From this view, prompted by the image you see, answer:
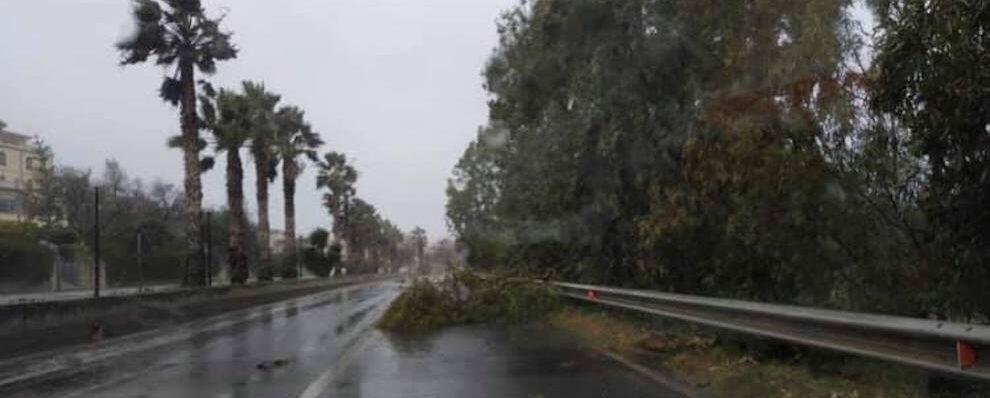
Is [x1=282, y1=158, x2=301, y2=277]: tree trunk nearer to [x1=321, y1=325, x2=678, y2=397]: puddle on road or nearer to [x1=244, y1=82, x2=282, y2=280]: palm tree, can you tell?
[x1=244, y1=82, x2=282, y2=280]: palm tree

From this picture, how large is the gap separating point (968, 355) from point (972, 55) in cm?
264

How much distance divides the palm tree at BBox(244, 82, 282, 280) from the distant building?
138 ft

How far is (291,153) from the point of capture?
6900 centimetres

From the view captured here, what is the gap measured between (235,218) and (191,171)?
10.3 meters

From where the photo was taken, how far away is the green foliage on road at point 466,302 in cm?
2209

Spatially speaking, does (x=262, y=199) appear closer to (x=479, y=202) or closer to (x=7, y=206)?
(x=479, y=202)

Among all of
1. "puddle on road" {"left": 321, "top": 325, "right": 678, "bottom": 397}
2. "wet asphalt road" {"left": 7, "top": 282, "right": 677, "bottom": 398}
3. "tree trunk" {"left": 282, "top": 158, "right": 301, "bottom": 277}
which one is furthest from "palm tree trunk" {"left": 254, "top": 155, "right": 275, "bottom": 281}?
"puddle on road" {"left": 321, "top": 325, "right": 678, "bottom": 397}

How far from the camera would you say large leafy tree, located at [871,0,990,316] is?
342 inches

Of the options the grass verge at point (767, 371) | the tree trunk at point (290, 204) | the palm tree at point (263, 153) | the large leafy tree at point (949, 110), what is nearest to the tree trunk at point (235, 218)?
the palm tree at point (263, 153)

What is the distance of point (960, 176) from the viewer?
30.1 feet

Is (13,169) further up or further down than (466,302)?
further up

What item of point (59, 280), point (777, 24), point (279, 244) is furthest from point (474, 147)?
point (279, 244)

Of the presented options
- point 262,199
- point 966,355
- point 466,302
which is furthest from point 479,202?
point 966,355

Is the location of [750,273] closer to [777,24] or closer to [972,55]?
[777,24]
